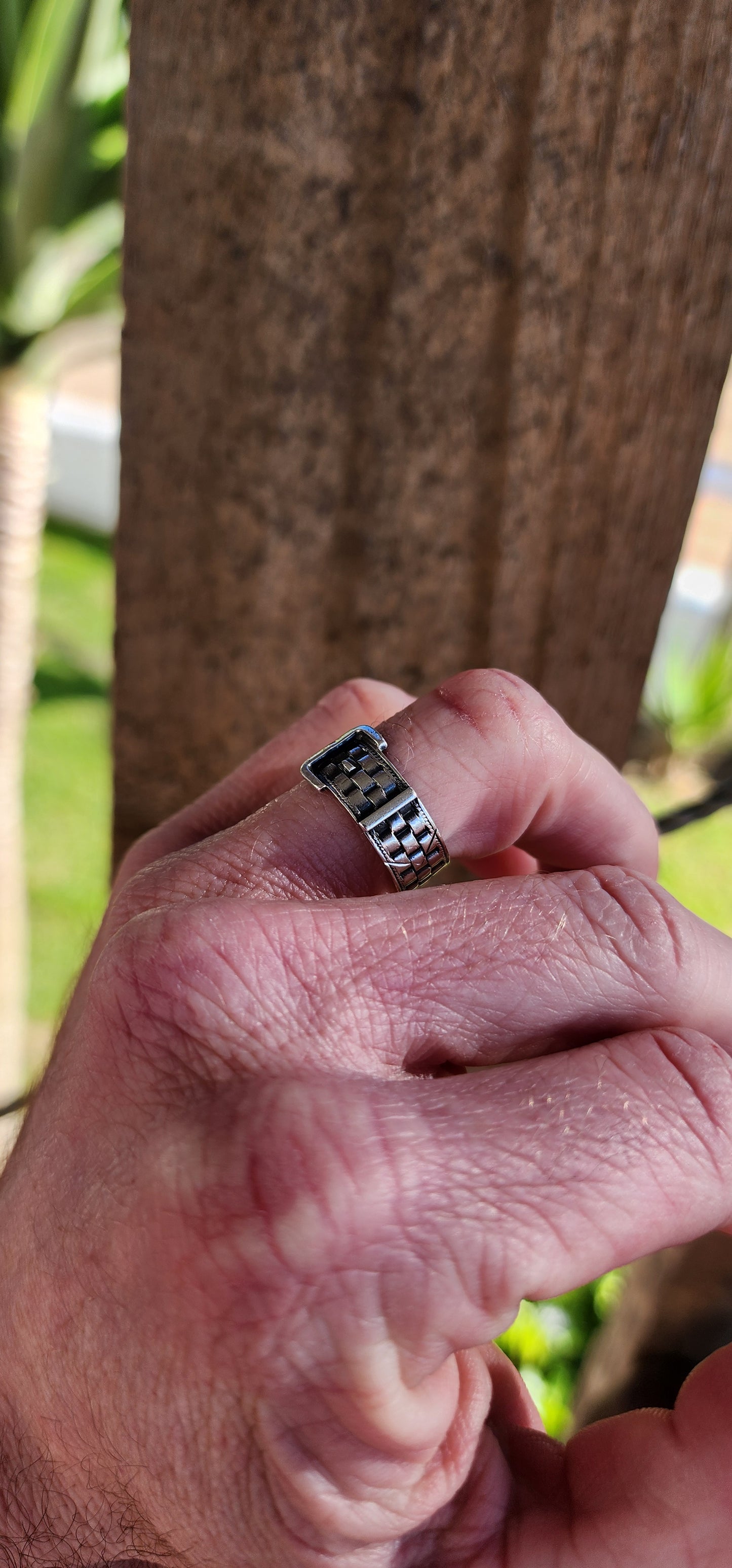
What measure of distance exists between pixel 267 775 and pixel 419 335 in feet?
1.22

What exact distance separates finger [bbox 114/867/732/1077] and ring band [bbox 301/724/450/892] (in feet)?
0.18

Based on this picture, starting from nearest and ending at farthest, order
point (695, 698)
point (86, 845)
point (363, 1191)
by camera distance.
→ point (363, 1191) → point (86, 845) → point (695, 698)

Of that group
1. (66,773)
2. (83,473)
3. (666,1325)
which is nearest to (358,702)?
(666,1325)

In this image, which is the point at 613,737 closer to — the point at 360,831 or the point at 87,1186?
the point at 360,831

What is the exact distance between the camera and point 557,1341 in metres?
3.09

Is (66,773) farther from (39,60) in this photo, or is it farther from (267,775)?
→ (267,775)

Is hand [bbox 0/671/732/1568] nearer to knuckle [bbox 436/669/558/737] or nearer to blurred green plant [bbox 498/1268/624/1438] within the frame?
knuckle [bbox 436/669/558/737]

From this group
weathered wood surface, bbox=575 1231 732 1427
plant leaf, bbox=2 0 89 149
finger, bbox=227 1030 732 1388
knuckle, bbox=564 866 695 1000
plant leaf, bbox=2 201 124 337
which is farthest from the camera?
plant leaf, bbox=2 201 124 337

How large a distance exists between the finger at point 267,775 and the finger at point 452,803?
0.08 m

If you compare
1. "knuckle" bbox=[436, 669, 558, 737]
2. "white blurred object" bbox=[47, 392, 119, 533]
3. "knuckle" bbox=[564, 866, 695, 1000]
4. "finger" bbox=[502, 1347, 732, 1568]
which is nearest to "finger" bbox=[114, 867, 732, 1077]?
"knuckle" bbox=[564, 866, 695, 1000]

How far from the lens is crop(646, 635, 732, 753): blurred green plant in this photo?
6.51 meters

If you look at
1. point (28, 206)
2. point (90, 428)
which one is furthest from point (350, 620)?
point (90, 428)

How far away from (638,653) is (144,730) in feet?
1.65

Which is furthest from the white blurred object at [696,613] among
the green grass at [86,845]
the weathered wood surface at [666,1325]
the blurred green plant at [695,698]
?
the weathered wood surface at [666,1325]
